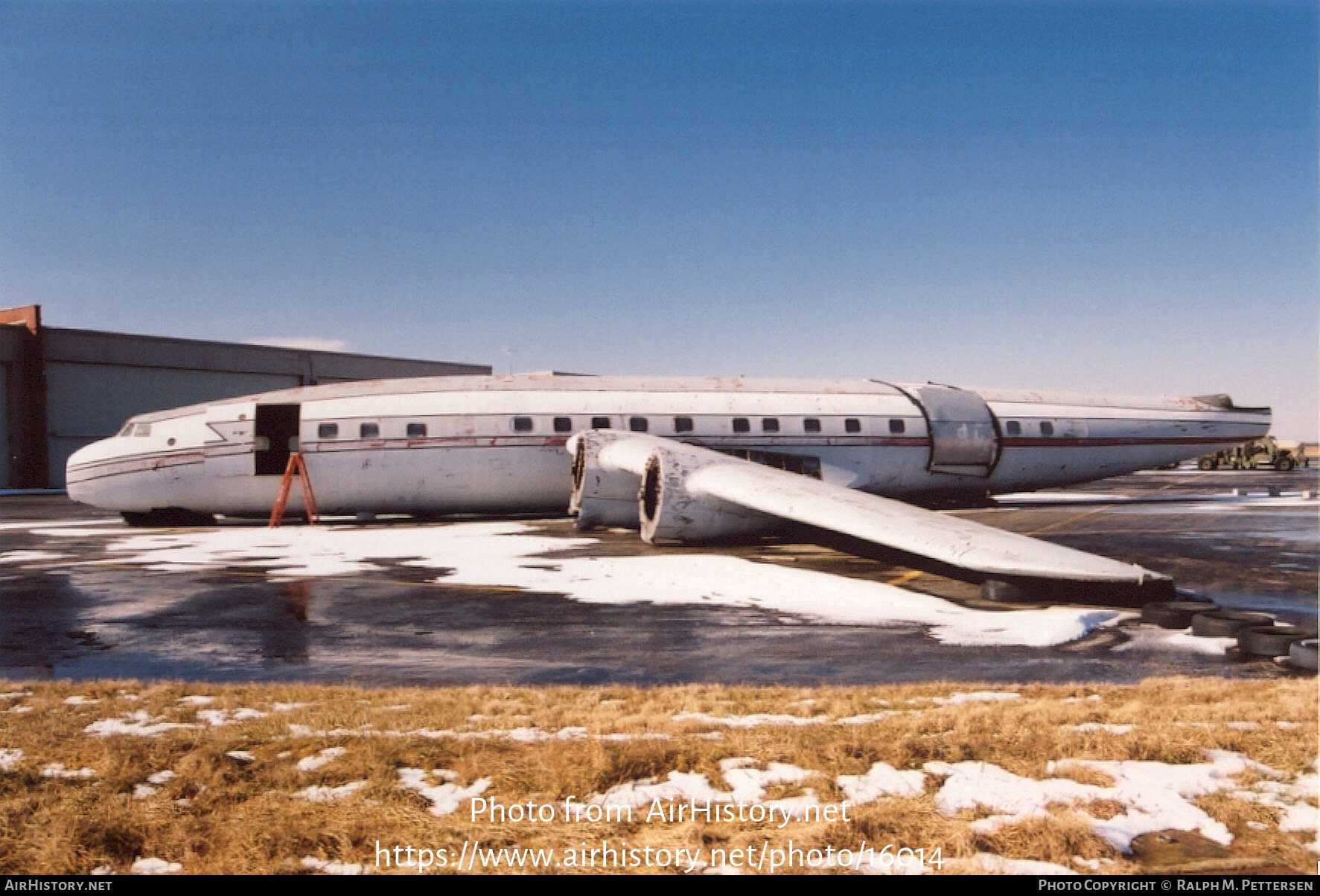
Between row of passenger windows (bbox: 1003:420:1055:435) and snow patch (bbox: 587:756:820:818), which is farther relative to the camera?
row of passenger windows (bbox: 1003:420:1055:435)

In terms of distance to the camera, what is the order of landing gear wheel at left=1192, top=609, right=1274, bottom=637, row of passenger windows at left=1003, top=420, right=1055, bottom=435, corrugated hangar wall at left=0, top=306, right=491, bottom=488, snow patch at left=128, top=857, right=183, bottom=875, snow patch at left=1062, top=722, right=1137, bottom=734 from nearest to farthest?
snow patch at left=128, top=857, right=183, bottom=875, snow patch at left=1062, top=722, right=1137, bottom=734, landing gear wheel at left=1192, top=609, right=1274, bottom=637, row of passenger windows at left=1003, top=420, right=1055, bottom=435, corrugated hangar wall at left=0, top=306, right=491, bottom=488

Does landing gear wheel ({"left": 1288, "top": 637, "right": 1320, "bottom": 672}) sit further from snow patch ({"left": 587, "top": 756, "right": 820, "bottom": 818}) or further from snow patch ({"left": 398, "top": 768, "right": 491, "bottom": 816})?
snow patch ({"left": 398, "top": 768, "right": 491, "bottom": 816})

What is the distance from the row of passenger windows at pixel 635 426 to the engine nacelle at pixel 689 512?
4557 mm

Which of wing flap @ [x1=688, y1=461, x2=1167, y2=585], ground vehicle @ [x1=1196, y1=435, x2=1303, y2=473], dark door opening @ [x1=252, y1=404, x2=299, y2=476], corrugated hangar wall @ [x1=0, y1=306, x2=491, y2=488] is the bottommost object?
ground vehicle @ [x1=1196, y1=435, x2=1303, y2=473]

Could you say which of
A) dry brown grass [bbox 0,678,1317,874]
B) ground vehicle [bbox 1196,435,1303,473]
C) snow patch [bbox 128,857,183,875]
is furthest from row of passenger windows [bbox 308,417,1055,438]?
ground vehicle [bbox 1196,435,1303,473]

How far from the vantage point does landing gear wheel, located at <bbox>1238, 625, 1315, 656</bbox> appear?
26.5ft

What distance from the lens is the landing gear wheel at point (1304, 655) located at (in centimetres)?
765

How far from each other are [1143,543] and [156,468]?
20.3 meters

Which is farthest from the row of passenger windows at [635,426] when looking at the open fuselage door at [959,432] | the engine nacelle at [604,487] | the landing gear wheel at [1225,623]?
the landing gear wheel at [1225,623]

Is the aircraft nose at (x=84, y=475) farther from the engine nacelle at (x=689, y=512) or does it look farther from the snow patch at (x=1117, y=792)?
the snow patch at (x=1117, y=792)

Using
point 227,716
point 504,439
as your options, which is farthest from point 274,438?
point 227,716

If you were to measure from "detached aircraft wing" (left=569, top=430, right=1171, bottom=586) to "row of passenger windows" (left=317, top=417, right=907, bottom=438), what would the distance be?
120cm

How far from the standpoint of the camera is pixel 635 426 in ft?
68.6

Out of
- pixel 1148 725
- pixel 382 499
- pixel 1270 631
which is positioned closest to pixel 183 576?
pixel 382 499
